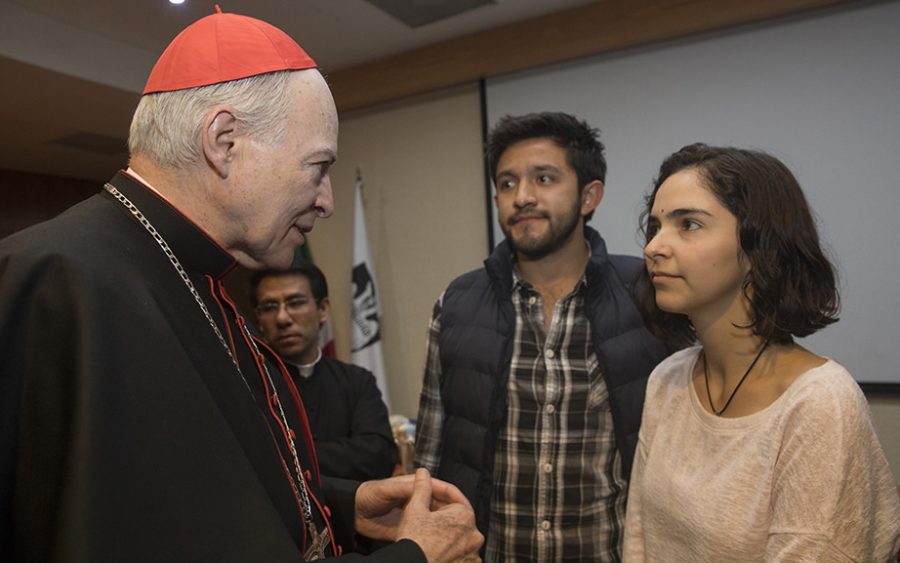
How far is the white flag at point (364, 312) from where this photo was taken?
400cm

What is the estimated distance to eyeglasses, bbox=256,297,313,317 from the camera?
8.23 feet

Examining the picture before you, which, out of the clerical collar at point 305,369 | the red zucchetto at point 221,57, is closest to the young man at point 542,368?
the clerical collar at point 305,369

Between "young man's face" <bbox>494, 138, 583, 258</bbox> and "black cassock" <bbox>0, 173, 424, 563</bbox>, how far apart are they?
1.24 m

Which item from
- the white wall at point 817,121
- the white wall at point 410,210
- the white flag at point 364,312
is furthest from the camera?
the white flag at point 364,312

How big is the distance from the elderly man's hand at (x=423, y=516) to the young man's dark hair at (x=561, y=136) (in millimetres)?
1212

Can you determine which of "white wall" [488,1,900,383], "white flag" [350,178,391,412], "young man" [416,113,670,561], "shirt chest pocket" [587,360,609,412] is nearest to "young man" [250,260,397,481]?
"young man" [416,113,670,561]

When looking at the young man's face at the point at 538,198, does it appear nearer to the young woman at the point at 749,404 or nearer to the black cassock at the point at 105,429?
the young woman at the point at 749,404

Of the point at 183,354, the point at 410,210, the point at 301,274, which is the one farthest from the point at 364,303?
the point at 183,354

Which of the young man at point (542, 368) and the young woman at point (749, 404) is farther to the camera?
the young man at point (542, 368)

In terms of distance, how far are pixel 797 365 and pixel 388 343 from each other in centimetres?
325

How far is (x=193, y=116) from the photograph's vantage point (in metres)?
0.96

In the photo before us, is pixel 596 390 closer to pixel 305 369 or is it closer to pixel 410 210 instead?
pixel 305 369

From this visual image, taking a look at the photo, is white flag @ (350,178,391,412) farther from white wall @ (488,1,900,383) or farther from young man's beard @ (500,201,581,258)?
young man's beard @ (500,201,581,258)

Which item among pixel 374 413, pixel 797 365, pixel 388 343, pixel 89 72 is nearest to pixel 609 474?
pixel 797 365
